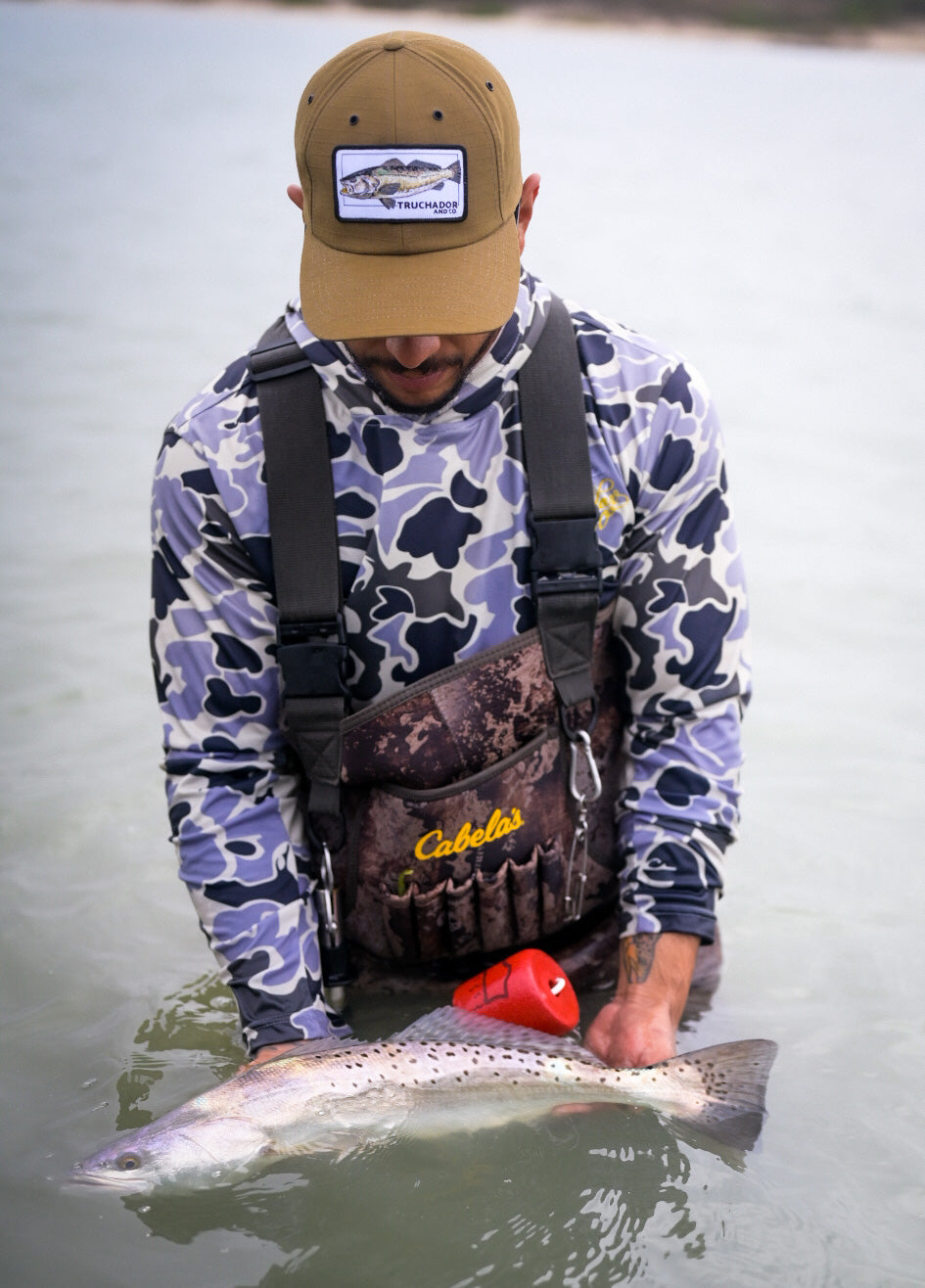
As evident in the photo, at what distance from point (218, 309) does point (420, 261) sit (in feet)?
43.8

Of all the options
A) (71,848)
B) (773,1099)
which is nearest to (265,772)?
(773,1099)

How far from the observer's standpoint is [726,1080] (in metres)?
3.26

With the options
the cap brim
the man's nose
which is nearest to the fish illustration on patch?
the cap brim

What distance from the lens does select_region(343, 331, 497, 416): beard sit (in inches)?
124

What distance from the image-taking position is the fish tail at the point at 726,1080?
3250 mm

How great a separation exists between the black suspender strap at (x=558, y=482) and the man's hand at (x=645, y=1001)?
82 centimetres

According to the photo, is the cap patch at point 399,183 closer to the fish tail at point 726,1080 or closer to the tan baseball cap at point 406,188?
the tan baseball cap at point 406,188

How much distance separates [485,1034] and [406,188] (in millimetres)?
1818

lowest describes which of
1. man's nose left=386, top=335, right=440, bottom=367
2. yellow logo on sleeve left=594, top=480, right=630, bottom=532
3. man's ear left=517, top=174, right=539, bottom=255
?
yellow logo on sleeve left=594, top=480, right=630, bottom=532

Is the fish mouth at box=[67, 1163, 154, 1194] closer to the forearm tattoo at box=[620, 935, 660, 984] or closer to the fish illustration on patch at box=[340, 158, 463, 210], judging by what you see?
the forearm tattoo at box=[620, 935, 660, 984]

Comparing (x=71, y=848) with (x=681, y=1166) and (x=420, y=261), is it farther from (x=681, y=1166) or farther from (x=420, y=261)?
(x=420, y=261)

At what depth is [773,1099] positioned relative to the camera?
13.0ft

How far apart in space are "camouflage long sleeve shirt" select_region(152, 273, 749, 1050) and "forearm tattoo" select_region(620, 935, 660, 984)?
39 mm

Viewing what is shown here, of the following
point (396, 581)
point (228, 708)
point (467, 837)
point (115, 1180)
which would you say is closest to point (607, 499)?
point (396, 581)
